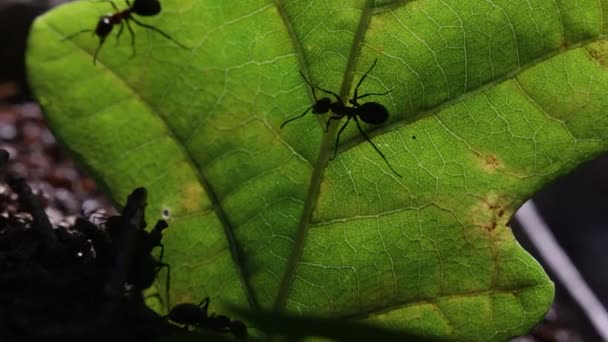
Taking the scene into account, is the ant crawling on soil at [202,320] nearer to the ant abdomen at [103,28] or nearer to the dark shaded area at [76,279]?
the dark shaded area at [76,279]

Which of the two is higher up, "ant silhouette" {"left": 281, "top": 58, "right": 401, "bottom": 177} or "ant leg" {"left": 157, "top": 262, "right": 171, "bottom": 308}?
"ant silhouette" {"left": 281, "top": 58, "right": 401, "bottom": 177}

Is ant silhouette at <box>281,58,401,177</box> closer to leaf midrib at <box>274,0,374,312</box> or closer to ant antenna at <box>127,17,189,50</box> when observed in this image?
leaf midrib at <box>274,0,374,312</box>

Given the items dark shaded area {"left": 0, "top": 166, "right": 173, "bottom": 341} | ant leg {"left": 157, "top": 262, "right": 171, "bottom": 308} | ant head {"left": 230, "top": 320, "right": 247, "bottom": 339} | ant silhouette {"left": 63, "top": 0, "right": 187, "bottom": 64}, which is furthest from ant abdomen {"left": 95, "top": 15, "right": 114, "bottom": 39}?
ant head {"left": 230, "top": 320, "right": 247, "bottom": 339}

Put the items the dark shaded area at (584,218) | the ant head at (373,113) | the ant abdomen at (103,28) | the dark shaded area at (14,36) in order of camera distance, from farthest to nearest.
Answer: the dark shaded area at (584,218), the dark shaded area at (14,36), the ant abdomen at (103,28), the ant head at (373,113)

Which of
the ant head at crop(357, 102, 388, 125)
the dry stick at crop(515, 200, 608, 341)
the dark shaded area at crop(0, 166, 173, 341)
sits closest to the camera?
the dark shaded area at crop(0, 166, 173, 341)

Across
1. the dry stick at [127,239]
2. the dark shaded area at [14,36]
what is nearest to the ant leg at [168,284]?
the dry stick at [127,239]

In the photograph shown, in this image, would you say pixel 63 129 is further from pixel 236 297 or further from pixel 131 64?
pixel 236 297

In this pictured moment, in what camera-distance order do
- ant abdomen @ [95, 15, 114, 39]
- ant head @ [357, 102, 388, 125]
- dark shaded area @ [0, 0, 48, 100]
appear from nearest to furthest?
1. ant head @ [357, 102, 388, 125]
2. ant abdomen @ [95, 15, 114, 39]
3. dark shaded area @ [0, 0, 48, 100]

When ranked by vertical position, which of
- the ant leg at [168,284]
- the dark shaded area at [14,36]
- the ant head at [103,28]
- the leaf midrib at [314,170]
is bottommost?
the ant leg at [168,284]

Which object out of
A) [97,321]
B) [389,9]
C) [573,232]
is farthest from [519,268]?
[573,232]
